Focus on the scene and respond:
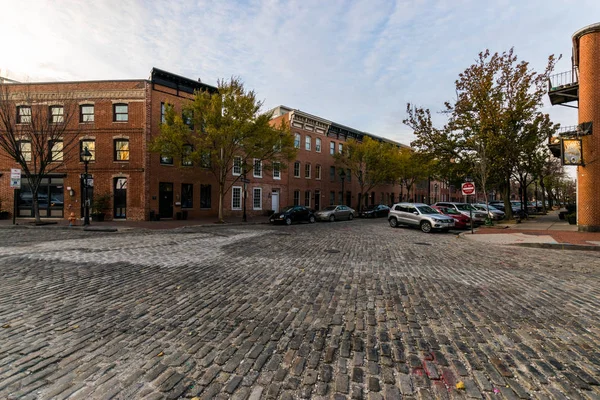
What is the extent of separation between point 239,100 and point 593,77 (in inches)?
796

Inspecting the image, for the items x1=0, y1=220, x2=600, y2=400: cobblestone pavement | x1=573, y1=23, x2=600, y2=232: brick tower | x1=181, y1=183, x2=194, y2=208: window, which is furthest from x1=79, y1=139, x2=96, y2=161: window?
x1=573, y1=23, x2=600, y2=232: brick tower

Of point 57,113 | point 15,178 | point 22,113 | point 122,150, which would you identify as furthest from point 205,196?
point 22,113

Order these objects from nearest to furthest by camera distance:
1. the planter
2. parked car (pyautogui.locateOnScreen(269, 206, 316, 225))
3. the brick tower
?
the brick tower
the planter
parked car (pyautogui.locateOnScreen(269, 206, 316, 225))

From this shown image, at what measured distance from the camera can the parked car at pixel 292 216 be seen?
2164 centimetres

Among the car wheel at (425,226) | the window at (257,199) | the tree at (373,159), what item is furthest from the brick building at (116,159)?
the tree at (373,159)

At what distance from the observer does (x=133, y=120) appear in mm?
22141

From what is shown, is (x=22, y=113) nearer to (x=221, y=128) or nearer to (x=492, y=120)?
(x=221, y=128)

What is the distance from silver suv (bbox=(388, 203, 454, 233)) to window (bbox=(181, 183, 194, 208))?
54.8 feet

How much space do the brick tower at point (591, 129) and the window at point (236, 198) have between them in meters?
24.6

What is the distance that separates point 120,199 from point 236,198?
9585mm

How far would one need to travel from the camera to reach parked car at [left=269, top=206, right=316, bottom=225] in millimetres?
21641

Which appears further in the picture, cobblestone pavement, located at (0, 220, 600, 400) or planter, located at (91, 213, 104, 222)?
planter, located at (91, 213, 104, 222)

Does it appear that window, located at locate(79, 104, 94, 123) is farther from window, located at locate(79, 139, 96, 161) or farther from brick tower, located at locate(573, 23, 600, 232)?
brick tower, located at locate(573, 23, 600, 232)

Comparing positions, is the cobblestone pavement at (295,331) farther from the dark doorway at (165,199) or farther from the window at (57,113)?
the window at (57,113)
